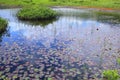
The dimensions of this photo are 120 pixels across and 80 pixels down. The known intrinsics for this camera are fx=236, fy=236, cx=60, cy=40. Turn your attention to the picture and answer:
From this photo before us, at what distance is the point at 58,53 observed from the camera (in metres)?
16.8

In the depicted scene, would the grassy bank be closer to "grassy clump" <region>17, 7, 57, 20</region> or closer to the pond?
"grassy clump" <region>17, 7, 57, 20</region>

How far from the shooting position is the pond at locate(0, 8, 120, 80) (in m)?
13.3

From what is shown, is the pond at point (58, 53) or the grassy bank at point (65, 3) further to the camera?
the grassy bank at point (65, 3)

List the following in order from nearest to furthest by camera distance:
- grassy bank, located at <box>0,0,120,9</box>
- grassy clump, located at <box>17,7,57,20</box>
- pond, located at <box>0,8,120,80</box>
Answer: pond, located at <box>0,8,120,80</box> < grassy clump, located at <box>17,7,57,20</box> < grassy bank, located at <box>0,0,120,9</box>

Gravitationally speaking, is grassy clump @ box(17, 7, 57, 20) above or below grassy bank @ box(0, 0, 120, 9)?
above

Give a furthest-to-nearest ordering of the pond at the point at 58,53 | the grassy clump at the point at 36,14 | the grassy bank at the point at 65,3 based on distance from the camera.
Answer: the grassy bank at the point at 65,3 < the grassy clump at the point at 36,14 < the pond at the point at 58,53

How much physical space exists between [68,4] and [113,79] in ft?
149

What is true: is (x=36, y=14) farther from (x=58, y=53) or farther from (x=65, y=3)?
(x=65, y=3)

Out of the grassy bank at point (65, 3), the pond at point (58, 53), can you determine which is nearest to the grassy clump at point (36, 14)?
the pond at point (58, 53)

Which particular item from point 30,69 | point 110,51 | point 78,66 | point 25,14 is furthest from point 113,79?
point 25,14

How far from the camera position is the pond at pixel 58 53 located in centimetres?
1326

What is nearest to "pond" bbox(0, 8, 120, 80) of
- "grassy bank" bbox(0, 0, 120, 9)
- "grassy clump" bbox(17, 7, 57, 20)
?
"grassy clump" bbox(17, 7, 57, 20)

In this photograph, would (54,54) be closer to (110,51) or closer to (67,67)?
(67,67)

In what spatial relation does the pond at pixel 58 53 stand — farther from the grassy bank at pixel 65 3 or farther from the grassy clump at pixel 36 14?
the grassy bank at pixel 65 3
